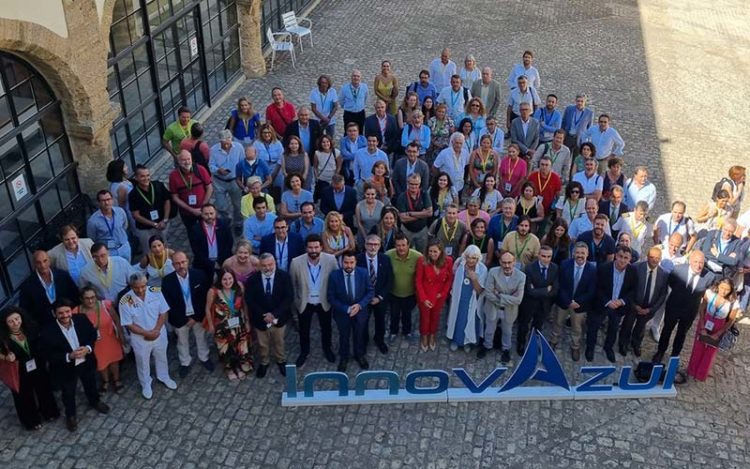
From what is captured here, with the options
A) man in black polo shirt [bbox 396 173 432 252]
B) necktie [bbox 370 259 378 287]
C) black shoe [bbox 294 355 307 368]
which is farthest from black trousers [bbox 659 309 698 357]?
black shoe [bbox 294 355 307 368]

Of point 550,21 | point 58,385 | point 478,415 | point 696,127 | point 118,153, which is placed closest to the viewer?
point 58,385

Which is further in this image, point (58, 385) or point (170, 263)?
point (170, 263)

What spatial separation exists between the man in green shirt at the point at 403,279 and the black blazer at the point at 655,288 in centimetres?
259

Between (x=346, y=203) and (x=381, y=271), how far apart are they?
1638 millimetres

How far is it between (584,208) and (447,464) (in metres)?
4.00

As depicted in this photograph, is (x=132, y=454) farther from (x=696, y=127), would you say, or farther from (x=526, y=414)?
(x=696, y=127)

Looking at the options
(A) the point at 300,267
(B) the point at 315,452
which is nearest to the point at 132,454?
(B) the point at 315,452

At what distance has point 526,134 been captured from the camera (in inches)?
482

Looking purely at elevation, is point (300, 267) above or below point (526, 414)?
above

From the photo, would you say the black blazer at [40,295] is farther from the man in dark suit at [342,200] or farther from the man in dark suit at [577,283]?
the man in dark suit at [577,283]

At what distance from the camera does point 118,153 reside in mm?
12664

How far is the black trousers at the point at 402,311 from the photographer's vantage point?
945 centimetres

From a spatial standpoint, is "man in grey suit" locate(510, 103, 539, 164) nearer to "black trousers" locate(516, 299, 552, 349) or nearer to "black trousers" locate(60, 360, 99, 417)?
"black trousers" locate(516, 299, 552, 349)

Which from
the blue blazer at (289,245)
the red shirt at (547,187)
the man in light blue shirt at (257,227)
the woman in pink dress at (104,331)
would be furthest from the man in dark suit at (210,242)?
the red shirt at (547,187)
